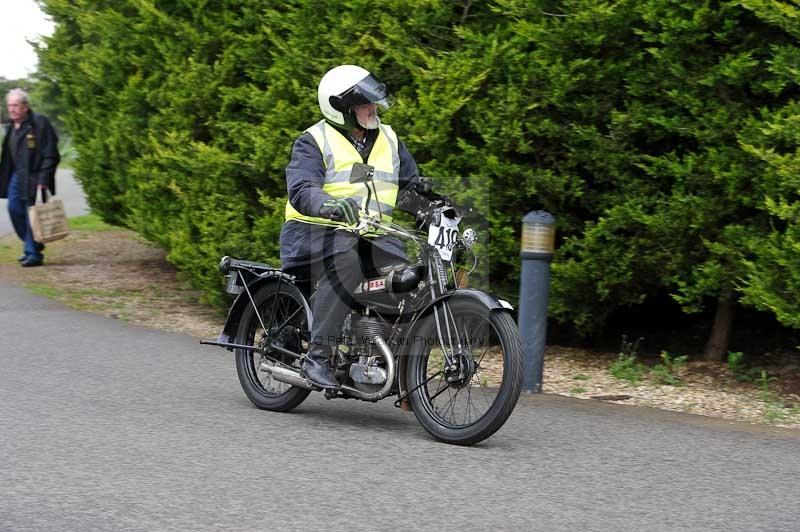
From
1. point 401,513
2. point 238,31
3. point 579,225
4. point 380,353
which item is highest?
point 238,31

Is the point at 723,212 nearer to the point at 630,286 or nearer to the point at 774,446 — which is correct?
the point at 630,286

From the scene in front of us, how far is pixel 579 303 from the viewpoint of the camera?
27.6ft

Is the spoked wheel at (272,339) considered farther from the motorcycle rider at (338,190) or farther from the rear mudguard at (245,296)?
the motorcycle rider at (338,190)

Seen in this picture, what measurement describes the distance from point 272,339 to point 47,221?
6630mm

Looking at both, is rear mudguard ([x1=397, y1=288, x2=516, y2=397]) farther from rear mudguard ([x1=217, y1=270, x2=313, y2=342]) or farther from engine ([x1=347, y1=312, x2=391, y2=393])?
rear mudguard ([x1=217, y1=270, x2=313, y2=342])

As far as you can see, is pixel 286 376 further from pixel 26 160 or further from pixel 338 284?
pixel 26 160

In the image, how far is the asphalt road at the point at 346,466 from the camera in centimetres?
483

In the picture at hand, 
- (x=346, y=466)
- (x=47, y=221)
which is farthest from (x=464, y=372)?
(x=47, y=221)

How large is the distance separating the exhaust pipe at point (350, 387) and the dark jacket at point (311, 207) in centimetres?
55

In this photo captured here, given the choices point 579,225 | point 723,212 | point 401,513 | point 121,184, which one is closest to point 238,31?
point 121,184

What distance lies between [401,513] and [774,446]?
2.42m

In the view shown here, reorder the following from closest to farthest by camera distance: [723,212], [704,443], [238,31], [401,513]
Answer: [401,513] < [704,443] < [723,212] < [238,31]

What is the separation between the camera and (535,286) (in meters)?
7.62

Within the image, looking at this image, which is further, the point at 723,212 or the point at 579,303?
the point at 579,303
